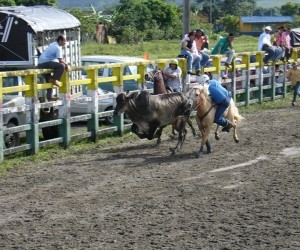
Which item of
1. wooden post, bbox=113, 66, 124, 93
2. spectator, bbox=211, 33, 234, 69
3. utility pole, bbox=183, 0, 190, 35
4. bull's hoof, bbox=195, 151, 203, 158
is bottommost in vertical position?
bull's hoof, bbox=195, 151, 203, 158

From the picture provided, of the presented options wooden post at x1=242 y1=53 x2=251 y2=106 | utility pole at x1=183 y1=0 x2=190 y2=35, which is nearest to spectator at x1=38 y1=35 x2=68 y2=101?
wooden post at x1=242 y1=53 x2=251 y2=106

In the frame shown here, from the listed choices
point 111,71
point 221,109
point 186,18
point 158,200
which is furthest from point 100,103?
point 158,200

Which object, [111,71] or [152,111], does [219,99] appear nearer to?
[152,111]

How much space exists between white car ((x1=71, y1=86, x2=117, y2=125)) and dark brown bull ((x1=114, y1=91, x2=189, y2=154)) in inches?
71.8

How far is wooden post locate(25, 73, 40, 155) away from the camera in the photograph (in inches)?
560

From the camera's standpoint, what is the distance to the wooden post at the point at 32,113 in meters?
14.2

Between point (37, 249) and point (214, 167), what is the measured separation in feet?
17.6

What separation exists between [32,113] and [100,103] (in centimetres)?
402

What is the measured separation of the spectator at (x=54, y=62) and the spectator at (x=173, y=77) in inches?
118

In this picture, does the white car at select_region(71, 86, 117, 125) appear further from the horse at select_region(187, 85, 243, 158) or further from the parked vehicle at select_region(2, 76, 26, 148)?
the horse at select_region(187, 85, 243, 158)

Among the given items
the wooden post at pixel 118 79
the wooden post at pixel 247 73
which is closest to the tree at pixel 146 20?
the wooden post at pixel 247 73

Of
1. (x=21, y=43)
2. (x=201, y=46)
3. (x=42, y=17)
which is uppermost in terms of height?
(x=42, y=17)

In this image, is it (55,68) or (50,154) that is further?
(55,68)

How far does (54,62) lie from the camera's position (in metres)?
15.0
